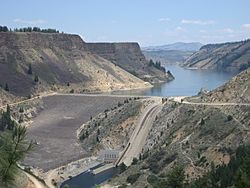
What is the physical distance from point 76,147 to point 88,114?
22.3 m

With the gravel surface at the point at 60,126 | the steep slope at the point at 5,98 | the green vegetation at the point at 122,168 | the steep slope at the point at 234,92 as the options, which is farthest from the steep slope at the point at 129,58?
the green vegetation at the point at 122,168

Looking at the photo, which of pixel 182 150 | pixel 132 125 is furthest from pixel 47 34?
pixel 182 150

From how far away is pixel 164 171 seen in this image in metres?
53.2

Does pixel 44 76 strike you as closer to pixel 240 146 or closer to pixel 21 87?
pixel 21 87

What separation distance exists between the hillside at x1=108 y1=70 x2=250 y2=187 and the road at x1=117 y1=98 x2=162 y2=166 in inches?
60.0

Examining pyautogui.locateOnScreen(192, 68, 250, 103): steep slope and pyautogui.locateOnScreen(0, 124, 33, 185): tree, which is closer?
pyautogui.locateOnScreen(0, 124, 33, 185): tree

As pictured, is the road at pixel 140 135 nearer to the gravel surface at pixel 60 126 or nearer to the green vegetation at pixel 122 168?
the green vegetation at pixel 122 168

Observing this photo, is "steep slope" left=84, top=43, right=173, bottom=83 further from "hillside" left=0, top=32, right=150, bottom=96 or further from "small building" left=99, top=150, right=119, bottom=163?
"small building" left=99, top=150, right=119, bottom=163

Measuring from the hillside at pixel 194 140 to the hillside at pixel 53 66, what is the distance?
171ft

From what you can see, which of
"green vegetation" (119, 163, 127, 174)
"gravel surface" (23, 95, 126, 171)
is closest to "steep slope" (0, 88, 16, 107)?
"gravel surface" (23, 95, 126, 171)

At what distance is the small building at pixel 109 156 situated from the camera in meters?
67.3

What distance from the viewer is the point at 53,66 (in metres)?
138

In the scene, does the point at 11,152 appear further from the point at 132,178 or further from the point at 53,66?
the point at 53,66

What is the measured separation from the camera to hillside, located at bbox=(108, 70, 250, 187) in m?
51.4
